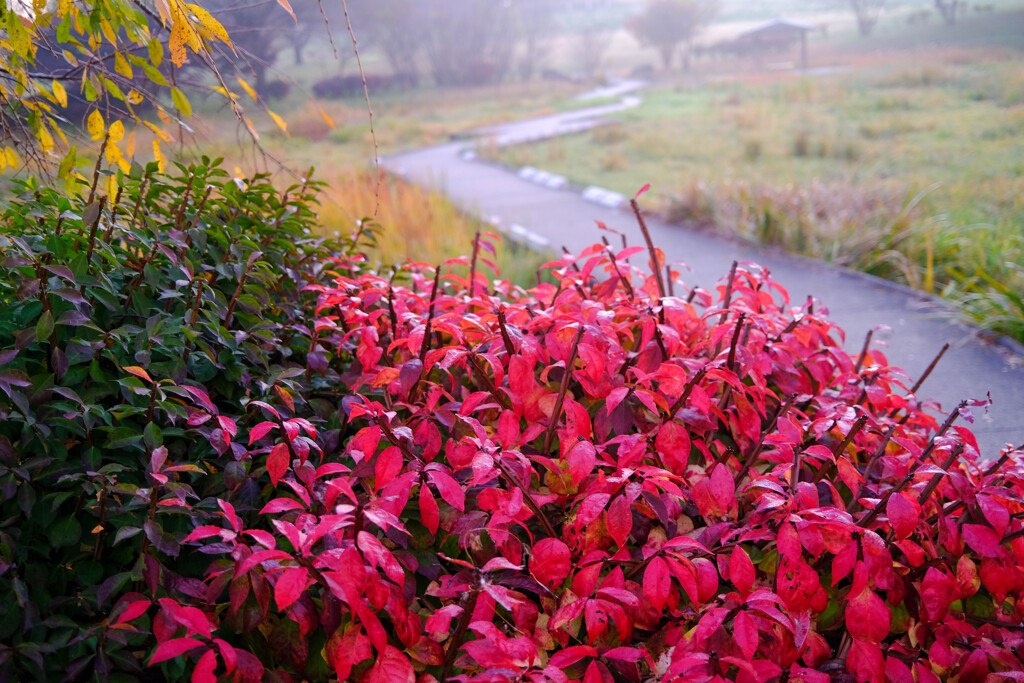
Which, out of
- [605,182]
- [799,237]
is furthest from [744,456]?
[605,182]

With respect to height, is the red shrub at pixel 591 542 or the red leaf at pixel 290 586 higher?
the red leaf at pixel 290 586

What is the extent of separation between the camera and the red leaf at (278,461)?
4.33 feet

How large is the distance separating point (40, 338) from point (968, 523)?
6.89ft

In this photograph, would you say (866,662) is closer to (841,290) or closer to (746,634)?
(746,634)

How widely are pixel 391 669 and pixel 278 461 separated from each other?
457 mm

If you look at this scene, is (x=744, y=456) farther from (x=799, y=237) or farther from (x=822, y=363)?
(x=799, y=237)

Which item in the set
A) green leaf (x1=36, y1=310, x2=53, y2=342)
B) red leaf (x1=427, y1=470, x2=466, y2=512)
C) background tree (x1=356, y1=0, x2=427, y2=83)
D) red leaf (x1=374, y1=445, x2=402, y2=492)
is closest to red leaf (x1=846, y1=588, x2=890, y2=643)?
red leaf (x1=427, y1=470, x2=466, y2=512)

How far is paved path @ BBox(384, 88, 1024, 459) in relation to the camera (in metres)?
3.64

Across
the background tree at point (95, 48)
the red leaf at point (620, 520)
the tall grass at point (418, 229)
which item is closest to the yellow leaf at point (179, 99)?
the background tree at point (95, 48)

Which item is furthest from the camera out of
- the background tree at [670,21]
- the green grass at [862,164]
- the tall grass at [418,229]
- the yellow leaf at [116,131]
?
the background tree at [670,21]

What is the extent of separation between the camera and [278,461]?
1333mm

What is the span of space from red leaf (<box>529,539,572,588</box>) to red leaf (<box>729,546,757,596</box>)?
0.33 metres

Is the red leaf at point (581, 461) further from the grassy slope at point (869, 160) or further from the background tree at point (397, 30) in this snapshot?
the background tree at point (397, 30)

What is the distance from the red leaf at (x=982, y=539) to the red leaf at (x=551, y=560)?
36.7 inches
